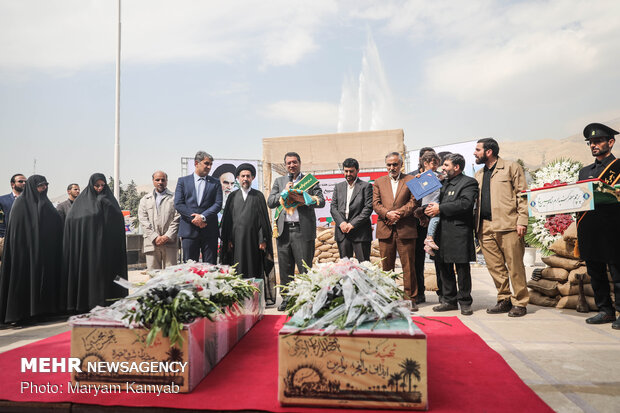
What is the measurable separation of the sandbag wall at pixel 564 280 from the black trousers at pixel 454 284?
1226mm

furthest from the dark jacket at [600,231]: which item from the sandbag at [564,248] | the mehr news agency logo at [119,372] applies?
the mehr news agency logo at [119,372]

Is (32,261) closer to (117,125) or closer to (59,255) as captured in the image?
(59,255)

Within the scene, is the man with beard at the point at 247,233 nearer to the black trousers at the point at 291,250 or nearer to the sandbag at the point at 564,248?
the black trousers at the point at 291,250

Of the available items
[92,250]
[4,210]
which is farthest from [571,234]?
[4,210]

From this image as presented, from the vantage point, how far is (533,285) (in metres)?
5.28

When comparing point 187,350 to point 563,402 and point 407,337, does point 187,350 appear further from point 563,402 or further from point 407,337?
point 563,402

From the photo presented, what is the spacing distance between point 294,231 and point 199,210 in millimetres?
1386

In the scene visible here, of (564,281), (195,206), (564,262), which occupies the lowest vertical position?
(564,281)

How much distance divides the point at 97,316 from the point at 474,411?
2.12 metres

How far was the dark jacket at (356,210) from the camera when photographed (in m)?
4.98

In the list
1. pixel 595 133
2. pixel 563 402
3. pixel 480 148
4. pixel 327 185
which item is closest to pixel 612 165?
pixel 595 133

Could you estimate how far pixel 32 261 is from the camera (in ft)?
14.8

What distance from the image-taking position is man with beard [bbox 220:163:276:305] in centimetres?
511

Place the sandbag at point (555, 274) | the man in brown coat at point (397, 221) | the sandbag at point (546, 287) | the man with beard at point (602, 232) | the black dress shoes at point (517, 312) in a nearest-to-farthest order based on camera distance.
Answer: the man with beard at point (602, 232)
the black dress shoes at point (517, 312)
the man in brown coat at point (397, 221)
the sandbag at point (555, 274)
the sandbag at point (546, 287)
